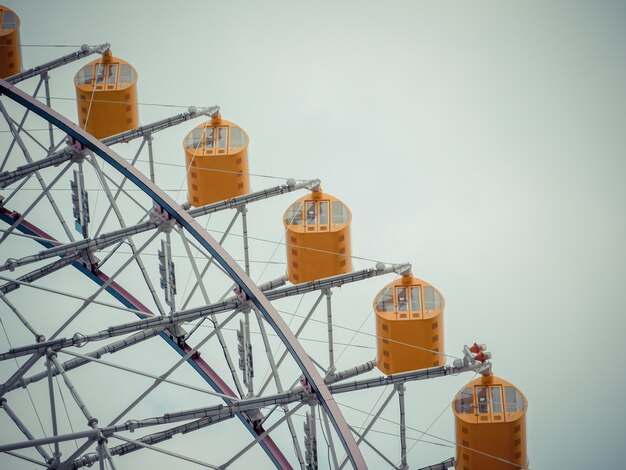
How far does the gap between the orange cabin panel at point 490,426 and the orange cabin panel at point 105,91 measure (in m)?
10.3

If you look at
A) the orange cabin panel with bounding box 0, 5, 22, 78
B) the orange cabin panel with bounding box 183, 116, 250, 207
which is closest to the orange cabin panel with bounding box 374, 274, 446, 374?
the orange cabin panel with bounding box 183, 116, 250, 207

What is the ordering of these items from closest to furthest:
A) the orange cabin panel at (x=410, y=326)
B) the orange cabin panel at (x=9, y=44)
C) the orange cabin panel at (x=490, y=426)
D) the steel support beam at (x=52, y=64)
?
the orange cabin panel at (x=490, y=426) < the orange cabin panel at (x=410, y=326) < the steel support beam at (x=52, y=64) < the orange cabin panel at (x=9, y=44)

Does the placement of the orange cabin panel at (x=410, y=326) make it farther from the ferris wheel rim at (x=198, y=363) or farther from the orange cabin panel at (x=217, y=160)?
the orange cabin panel at (x=217, y=160)

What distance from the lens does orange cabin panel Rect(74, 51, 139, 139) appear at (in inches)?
1321

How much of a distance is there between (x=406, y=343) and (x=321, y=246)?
284 centimetres

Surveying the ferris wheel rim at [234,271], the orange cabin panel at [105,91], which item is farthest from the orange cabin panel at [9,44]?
the ferris wheel rim at [234,271]

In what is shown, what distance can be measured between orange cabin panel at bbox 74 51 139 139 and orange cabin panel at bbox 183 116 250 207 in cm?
201

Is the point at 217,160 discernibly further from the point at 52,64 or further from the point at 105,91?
the point at 52,64

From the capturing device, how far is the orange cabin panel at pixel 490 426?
93.7 feet

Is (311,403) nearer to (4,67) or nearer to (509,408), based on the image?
(509,408)

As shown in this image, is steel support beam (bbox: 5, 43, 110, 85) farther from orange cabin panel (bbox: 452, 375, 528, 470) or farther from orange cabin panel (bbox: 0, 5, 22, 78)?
orange cabin panel (bbox: 452, 375, 528, 470)

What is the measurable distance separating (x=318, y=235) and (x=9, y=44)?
29.1 ft

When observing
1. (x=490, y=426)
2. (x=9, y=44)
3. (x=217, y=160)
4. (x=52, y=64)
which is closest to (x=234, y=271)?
(x=217, y=160)

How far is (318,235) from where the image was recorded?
30.7m
